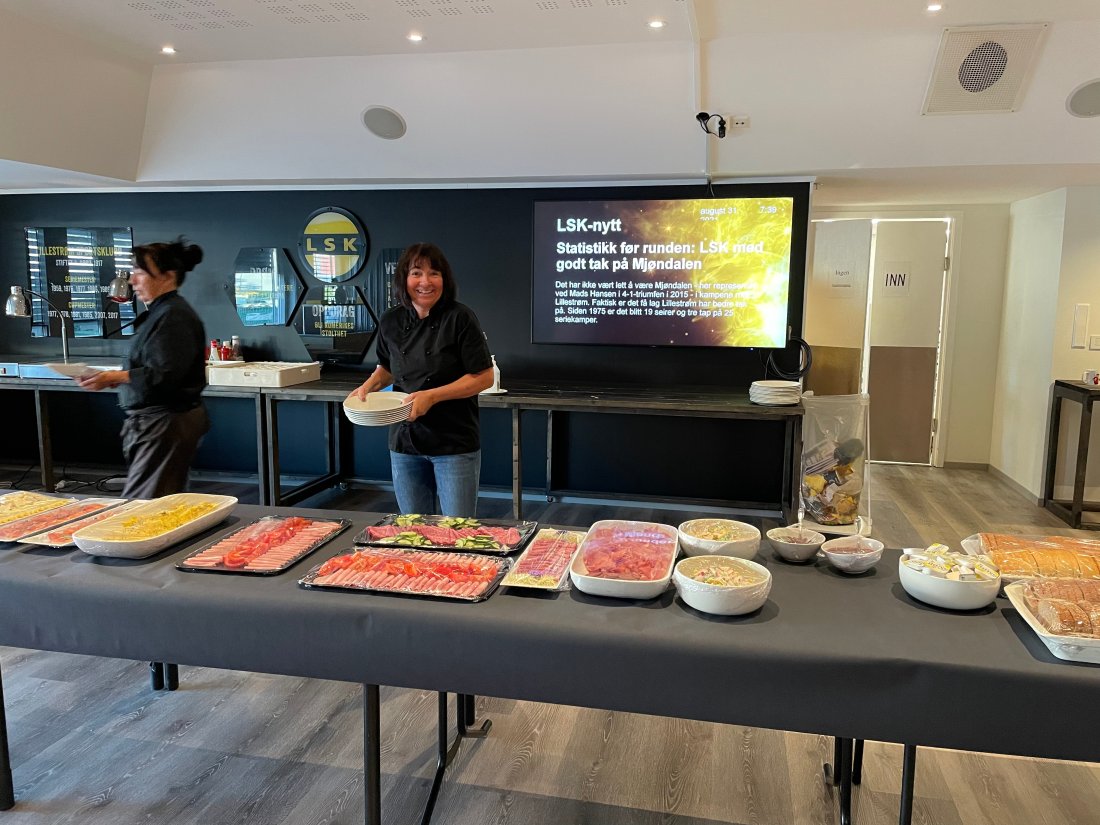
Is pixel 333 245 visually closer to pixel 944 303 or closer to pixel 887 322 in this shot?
pixel 887 322

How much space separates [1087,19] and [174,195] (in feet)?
18.2

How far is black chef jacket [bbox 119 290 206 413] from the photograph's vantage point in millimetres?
2715

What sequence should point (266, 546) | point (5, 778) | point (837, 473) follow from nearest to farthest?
point (266, 546) < point (5, 778) < point (837, 473)

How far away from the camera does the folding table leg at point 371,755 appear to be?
174cm

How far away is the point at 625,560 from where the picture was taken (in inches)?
68.8

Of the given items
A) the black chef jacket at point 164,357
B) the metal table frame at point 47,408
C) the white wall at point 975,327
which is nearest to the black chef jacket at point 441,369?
the black chef jacket at point 164,357

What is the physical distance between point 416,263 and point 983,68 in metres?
2.85

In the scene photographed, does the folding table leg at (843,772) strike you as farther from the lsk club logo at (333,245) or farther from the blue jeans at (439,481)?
the lsk club logo at (333,245)

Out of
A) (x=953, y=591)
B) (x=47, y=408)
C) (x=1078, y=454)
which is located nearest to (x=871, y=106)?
(x=1078, y=454)

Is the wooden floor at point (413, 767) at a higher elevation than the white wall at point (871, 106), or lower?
lower

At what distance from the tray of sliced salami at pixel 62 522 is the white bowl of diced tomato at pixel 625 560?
1.30 m

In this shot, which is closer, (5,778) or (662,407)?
(5,778)

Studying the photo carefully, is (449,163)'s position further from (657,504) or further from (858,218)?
(858,218)

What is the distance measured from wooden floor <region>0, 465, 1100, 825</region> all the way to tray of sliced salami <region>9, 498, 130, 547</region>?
29.4 inches
